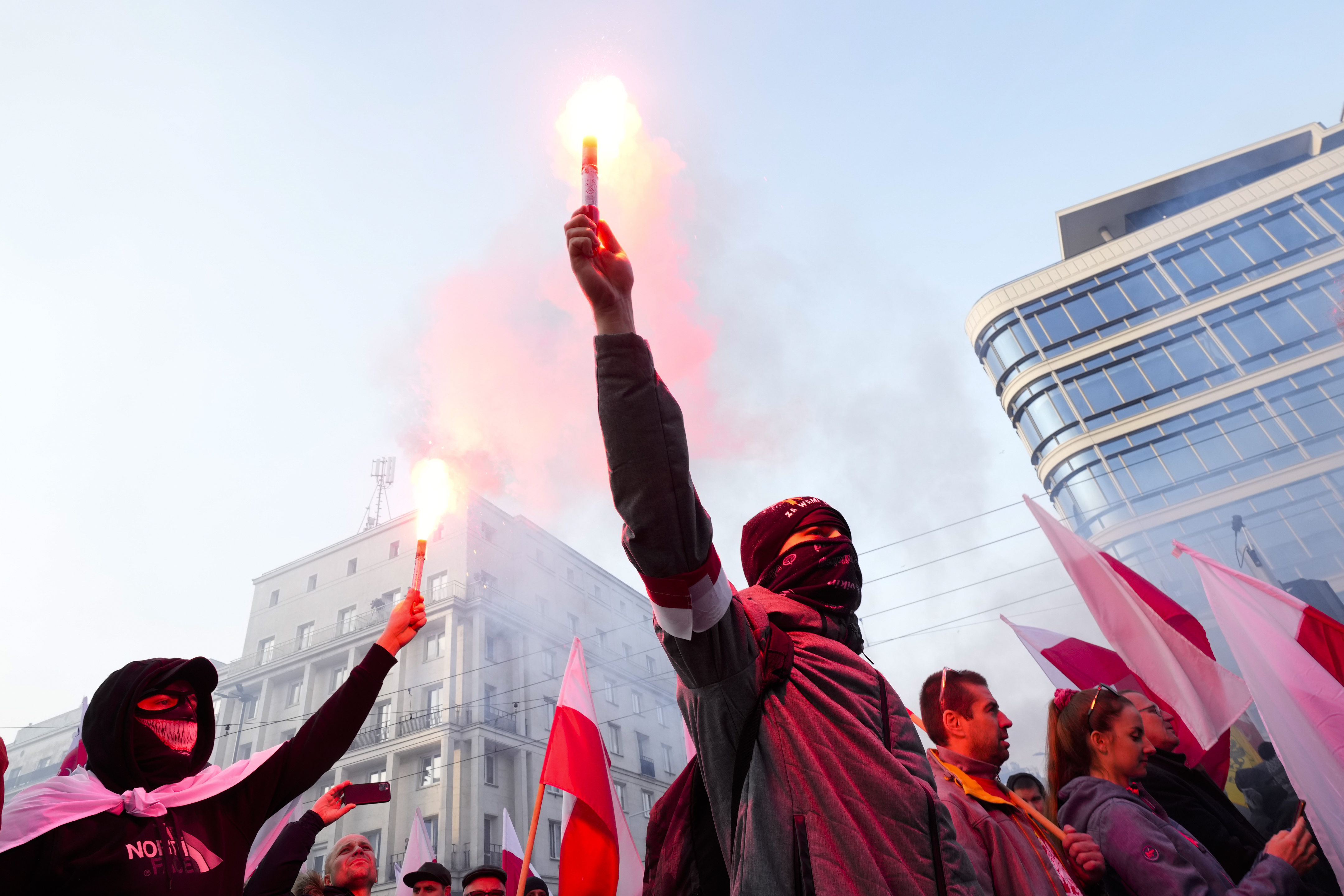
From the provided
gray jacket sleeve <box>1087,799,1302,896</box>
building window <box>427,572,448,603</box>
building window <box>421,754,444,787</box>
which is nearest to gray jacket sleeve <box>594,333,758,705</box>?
gray jacket sleeve <box>1087,799,1302,896</box>

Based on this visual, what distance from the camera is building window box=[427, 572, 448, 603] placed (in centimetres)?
3438

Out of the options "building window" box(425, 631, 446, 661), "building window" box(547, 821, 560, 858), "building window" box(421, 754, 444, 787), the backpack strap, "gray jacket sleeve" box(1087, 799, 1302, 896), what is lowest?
"gray jacket sleeve" box(1087, 799, 1302, 896)

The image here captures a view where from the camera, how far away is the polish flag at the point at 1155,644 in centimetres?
583

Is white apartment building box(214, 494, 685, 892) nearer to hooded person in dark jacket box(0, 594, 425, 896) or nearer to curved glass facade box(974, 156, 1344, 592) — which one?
curved glass facade box(974, 156, 1344, 592)

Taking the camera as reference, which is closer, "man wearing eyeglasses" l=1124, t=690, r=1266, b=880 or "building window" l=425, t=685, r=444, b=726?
"man wearing eyeglasses" l=1124, t=690, r=1266, b=880

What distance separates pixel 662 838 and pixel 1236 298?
116 ft

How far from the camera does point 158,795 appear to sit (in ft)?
7.54

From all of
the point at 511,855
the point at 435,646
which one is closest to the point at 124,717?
the point at 511,855

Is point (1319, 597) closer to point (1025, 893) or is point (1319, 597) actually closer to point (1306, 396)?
point (1025, 893)

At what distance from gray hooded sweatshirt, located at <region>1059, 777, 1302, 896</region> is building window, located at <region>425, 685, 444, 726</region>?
102 feet

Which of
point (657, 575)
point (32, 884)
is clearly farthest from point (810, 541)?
point (32, 884)

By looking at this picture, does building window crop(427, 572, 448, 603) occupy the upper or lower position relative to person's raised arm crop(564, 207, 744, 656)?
upper

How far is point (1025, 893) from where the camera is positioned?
2619 millimetres

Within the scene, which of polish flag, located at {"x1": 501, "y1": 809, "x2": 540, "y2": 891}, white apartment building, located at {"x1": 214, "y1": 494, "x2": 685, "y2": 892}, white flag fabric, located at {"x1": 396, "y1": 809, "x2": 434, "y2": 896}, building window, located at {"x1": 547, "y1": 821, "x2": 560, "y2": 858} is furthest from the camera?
building window, located at {"x1": 547, "y1": 821, "x2": 560, "y2": 858}
